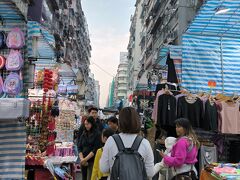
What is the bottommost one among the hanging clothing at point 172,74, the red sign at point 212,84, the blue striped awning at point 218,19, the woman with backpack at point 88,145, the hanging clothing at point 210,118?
the woman with backpack at point 88,145

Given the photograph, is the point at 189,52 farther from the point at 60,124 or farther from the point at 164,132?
the point at 60,124

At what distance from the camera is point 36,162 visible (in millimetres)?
6109

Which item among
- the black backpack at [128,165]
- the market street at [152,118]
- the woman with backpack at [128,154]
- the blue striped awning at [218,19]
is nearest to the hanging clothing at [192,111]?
the market street at [152,118]

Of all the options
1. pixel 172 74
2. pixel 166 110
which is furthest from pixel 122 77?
pixel 166 110

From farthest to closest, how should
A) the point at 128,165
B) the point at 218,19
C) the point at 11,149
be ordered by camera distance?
1. the point at 218,19
2. the point at 11,149
3. the point at 128,165

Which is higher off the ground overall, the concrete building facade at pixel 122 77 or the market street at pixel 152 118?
the concrete building facade at pixel 122 77

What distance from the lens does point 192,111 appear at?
705cm

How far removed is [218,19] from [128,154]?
5256 millimetres

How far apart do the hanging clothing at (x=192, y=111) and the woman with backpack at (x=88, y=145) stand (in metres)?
1.97

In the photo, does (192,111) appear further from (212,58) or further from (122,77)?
(122,77)

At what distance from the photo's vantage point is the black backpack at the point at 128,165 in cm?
324

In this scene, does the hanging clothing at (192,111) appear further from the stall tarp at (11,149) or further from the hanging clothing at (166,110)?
the stall tarp at (11,149)

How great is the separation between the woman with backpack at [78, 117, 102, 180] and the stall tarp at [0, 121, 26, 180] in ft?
5.02

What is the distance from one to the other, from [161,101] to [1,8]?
11.9 feet
